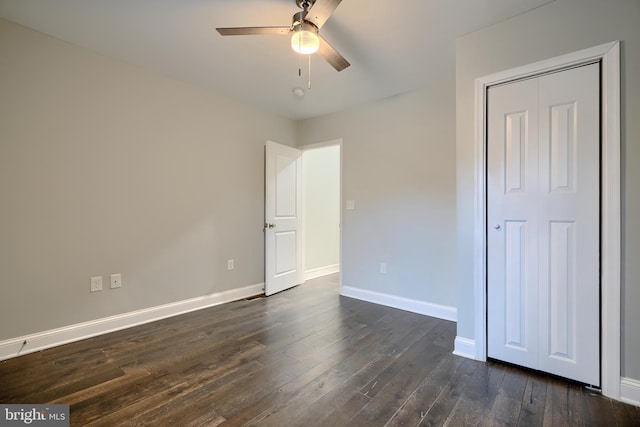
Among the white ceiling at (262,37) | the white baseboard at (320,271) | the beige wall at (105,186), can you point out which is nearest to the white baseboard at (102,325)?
the beige wall at (105,186)

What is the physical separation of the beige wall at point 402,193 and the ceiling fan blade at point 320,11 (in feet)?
5.74

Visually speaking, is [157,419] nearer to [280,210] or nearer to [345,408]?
[345,408]

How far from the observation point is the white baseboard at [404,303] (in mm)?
2896

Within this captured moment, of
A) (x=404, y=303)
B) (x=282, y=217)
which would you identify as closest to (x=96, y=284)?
(x=282, y=217)

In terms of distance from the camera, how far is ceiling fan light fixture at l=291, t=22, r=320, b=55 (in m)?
1.70

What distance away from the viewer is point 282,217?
3.94 meters

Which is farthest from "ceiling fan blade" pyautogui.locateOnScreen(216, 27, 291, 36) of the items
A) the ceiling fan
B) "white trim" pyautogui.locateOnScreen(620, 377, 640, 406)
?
"white trim" pyautogui.locateOnScreen(620, 377, 640, 406)

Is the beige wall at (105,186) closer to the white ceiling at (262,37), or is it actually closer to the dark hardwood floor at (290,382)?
the white ceiling at (262,37)

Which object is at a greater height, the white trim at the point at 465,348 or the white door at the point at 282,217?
the white door at the point at 282,217

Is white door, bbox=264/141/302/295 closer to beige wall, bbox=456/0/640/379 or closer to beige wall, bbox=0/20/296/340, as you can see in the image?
beige wall, bbox=0/20/296/340

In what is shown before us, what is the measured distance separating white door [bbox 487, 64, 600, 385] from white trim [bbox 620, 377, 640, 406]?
0.11 m

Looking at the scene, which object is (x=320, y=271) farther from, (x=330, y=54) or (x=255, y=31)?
(x=255, y=31)

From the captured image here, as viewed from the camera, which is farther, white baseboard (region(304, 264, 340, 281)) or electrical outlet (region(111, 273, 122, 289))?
white baseboard (region(304, 264, 340, 281))

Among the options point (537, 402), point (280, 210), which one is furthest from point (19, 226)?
point (537, 402)
